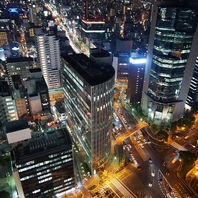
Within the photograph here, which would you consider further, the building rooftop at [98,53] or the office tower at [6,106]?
the office tower at [6,106]

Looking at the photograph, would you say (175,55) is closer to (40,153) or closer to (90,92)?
(90,92)

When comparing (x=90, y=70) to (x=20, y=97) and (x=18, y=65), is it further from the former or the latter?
(x=18, y=65)

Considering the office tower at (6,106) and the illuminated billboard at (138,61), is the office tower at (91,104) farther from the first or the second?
the illuminated billboard at (138,61)

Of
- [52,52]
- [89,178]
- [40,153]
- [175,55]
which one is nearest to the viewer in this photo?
[40,153]

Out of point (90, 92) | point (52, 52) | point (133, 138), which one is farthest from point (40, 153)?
point (52, 52)

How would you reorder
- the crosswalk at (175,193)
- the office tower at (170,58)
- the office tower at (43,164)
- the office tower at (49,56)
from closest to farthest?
the office tower at (43,164) → the crosswalk at (175,193) → the office tower at (170,58) → the office tower at (49,56)

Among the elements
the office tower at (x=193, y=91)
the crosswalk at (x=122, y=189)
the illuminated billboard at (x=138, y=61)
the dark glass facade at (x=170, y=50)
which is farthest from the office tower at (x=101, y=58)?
the office tower at (x=193, y=91)

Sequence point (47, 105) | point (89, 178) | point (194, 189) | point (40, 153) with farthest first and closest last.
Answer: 1. point (47, 105)
2. point (89, 178)
3. point (194, 189)
4. point (40, 153)
